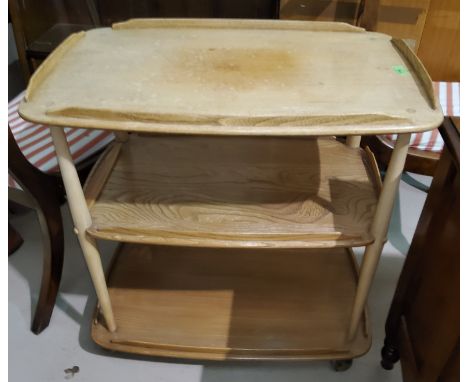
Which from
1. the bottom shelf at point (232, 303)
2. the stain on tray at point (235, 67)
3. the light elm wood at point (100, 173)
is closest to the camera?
the stain on tray at point (235, 67)

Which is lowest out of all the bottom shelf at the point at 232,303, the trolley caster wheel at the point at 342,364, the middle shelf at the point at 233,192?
the trolley caster wheel at the point at 342,364

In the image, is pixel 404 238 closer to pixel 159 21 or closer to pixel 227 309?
pixel 227 309

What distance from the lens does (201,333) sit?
3.84 ft

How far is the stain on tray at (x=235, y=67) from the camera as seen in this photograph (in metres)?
0.85

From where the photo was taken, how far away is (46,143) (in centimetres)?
126

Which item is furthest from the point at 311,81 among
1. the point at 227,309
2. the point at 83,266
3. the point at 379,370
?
the point at 83,266

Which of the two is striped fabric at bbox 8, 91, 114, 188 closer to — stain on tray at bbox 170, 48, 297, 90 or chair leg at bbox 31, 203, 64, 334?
chair leg at bbox 31, 203, 64, 334

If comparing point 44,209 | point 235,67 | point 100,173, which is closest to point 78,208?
point 100,173

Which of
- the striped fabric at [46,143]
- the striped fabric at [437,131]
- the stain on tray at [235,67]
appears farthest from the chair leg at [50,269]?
the striped fabric at [437,131]

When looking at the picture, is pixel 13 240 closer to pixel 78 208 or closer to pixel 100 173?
pixel 100 173

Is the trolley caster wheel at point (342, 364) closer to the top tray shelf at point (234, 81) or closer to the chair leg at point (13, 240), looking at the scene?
the top tray shelf at point (234, 81)

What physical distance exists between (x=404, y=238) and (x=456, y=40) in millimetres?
798

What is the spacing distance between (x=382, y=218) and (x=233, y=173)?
39cm

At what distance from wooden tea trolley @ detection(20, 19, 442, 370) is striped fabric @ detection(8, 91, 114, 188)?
11 centimetres
